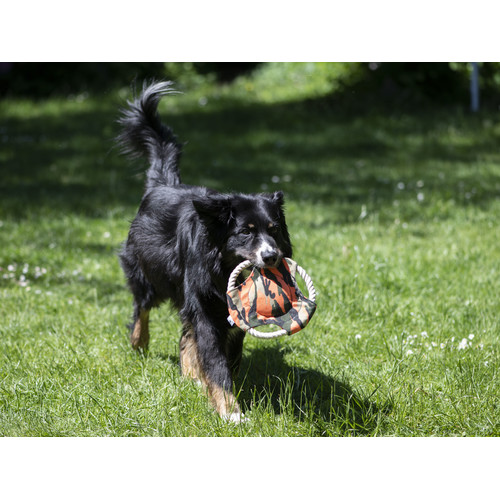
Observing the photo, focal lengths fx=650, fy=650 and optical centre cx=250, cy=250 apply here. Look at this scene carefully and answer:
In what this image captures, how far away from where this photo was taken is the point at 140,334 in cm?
472

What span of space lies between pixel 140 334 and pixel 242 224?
1534 mm

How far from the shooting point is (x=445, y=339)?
4.57m

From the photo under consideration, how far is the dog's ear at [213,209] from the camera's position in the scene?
142 inches

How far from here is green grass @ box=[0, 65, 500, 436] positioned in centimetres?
371

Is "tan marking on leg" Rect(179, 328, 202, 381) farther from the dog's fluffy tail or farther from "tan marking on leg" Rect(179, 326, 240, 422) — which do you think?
the dog's fluffy tail

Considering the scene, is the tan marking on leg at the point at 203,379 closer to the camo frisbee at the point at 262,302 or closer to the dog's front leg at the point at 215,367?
the dog's front leg at the point at 215,367

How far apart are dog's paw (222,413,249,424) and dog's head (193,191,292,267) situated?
85 cm

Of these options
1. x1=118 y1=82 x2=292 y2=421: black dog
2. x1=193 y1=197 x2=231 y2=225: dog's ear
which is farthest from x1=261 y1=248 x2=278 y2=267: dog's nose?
x1=193 y1=197 x2=231 y2=225: dog's ear

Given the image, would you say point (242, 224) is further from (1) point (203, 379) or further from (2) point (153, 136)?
(2) point (153, 136)

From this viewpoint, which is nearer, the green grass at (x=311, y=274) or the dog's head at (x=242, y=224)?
the dog's head at (x=242, y=224)

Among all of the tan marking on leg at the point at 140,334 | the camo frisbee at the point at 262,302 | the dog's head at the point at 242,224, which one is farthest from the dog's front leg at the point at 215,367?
the tan marking on leg at the point at 140,334

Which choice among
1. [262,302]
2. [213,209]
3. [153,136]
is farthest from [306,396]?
[153,136]

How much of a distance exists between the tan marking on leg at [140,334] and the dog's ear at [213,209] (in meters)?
1.34
